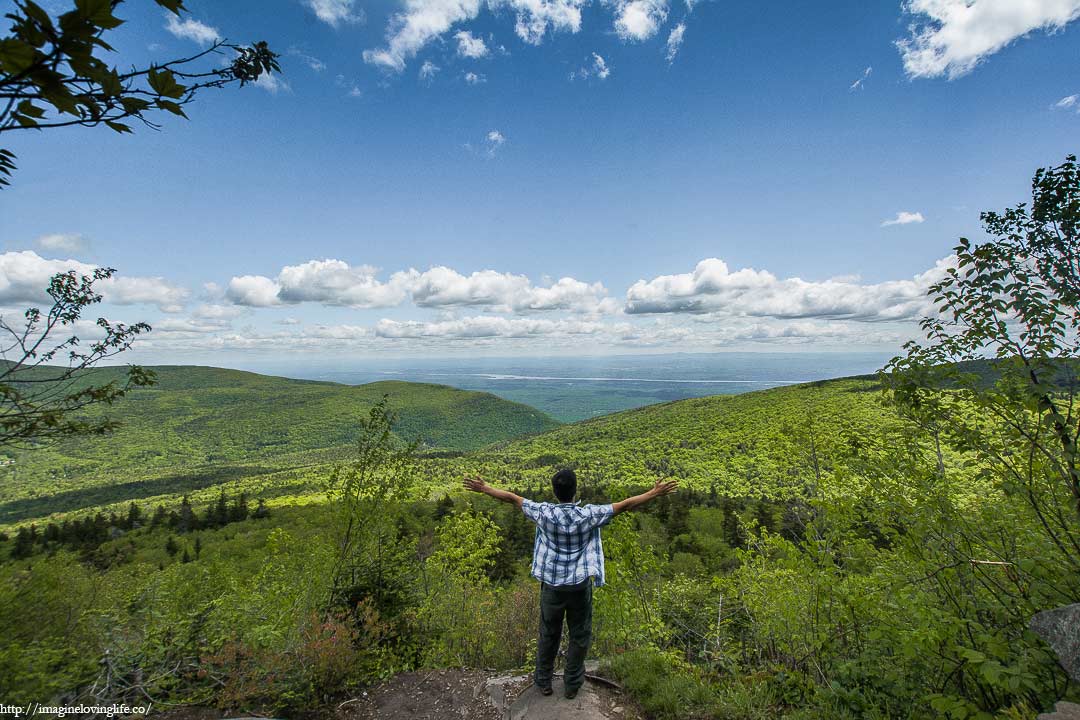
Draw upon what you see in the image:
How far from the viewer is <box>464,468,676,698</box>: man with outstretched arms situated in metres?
4.85

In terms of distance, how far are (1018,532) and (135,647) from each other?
12350 millimetres

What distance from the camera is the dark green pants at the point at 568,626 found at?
4996 millimetres

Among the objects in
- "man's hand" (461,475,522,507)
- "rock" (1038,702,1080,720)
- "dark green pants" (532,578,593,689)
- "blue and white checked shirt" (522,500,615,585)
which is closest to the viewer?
"rock" (1038,702,1080,720)

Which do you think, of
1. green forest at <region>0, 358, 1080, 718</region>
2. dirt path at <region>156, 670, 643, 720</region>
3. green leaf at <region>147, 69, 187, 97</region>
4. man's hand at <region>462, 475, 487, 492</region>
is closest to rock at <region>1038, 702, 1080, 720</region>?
green forest at <region>0, 358, 1080, 718</region>

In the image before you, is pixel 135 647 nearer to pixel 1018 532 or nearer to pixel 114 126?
pixel 114 126

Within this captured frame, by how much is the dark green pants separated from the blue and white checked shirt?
0.54 feet

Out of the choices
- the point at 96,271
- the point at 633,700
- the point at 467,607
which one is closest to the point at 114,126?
the point at 96,271

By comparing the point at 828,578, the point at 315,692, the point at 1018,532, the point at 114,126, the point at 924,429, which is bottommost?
the point at 315,692

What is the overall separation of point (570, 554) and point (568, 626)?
0.95 m

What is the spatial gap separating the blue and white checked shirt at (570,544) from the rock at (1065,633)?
3969mm

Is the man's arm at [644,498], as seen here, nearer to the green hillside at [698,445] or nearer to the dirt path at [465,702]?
the dirt path at [465,702]

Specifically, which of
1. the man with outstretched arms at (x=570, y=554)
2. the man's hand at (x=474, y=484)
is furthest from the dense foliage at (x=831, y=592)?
the man's hand at (x=474, y=484)

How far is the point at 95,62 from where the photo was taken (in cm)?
157

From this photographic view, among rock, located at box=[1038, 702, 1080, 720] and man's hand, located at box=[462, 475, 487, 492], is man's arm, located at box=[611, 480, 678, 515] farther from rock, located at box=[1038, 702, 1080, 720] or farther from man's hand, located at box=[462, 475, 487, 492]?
rock, located at box=[1038, 702, 1080, 720]
